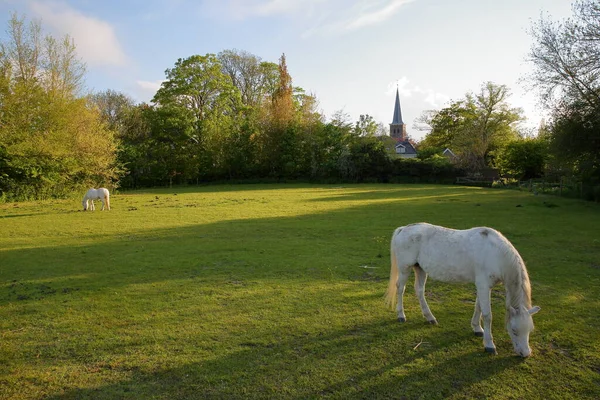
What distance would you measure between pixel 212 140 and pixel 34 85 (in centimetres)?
1890

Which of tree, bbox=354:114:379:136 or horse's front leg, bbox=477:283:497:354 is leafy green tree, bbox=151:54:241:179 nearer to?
tree, bbox=354:114:379:136

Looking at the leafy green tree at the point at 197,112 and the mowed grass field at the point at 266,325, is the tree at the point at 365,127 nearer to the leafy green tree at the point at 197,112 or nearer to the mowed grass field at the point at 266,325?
the leafy green tree at the point at 197,112

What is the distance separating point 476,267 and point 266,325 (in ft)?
9.43

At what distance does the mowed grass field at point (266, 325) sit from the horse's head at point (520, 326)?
0.44 ft

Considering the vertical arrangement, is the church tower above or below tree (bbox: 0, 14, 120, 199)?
above

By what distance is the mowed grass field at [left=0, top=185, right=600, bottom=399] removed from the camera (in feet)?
12.4

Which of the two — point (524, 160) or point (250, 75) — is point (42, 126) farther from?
point (524, 160)

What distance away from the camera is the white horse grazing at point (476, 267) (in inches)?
167

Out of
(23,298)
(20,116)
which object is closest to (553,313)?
(23,298)

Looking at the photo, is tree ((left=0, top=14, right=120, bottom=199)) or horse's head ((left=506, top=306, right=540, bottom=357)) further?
tree ((left=0, top=14, right=120, bottom=199))

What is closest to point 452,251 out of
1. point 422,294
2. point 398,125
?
point 422,294

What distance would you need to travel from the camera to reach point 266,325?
17.0ft

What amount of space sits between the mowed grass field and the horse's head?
0.44 ft

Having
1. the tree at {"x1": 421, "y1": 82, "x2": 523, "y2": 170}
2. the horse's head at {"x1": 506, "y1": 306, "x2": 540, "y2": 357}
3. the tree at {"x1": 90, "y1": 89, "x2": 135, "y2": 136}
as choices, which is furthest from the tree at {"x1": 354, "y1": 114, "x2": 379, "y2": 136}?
the horse's head at {"x1": 506, "y1": 306, "x2": 540, "y2": 357}
